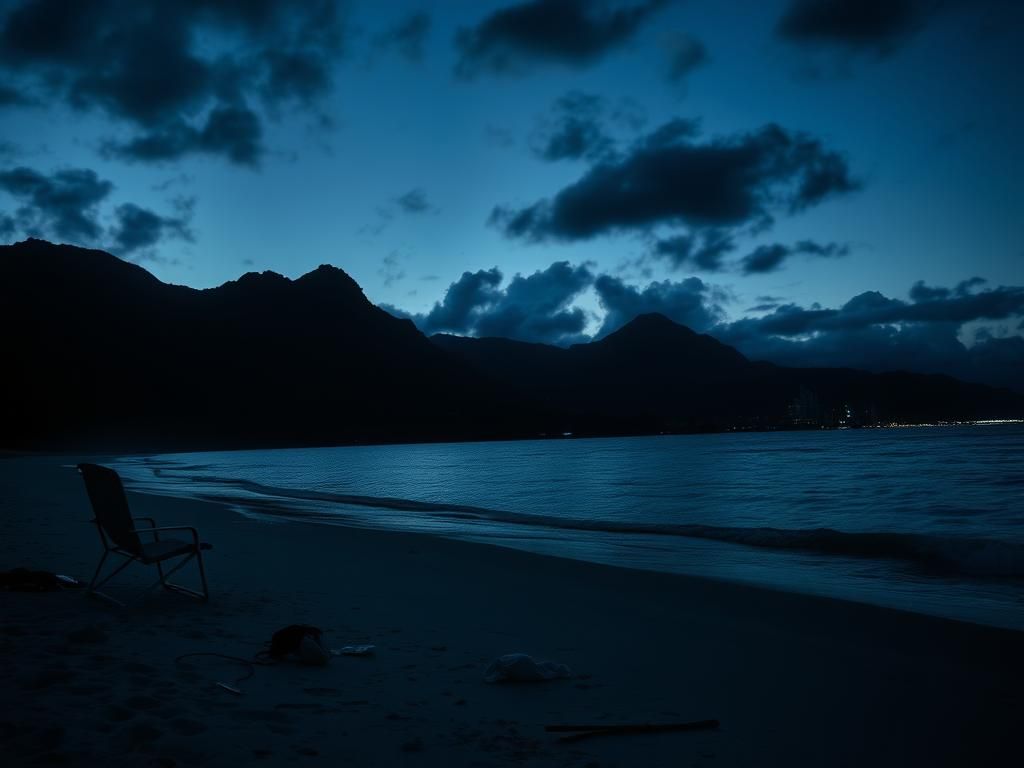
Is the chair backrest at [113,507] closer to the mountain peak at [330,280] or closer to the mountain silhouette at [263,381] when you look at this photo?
the mountain silhouette at [263,381]

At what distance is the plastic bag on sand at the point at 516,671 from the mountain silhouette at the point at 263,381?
118 metres

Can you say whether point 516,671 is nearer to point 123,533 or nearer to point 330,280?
point 123,533

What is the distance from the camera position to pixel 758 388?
196m

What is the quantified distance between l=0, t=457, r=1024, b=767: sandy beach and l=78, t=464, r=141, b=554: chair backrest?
0.57 metres

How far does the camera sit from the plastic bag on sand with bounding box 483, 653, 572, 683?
13.8 feet

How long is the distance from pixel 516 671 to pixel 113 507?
4125 millimetres

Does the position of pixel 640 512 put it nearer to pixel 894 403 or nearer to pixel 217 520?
pixel 217 520

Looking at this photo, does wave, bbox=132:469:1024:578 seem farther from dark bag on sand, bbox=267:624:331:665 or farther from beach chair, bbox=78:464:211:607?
beach chair, bbox=78:464:211:607

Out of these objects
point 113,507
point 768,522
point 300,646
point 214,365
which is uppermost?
point 214,365

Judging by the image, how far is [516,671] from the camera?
4.22 m

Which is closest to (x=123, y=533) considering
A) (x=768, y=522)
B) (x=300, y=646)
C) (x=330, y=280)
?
(x=300, y=646)

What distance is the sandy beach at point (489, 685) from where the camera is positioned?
3.21 m

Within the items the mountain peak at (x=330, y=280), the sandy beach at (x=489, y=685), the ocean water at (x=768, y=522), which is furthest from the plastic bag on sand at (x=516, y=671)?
the mountain peak at (x=330, y=280)

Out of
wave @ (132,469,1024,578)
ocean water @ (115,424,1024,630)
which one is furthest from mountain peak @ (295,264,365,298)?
wave @ (132,469,1024,578)
